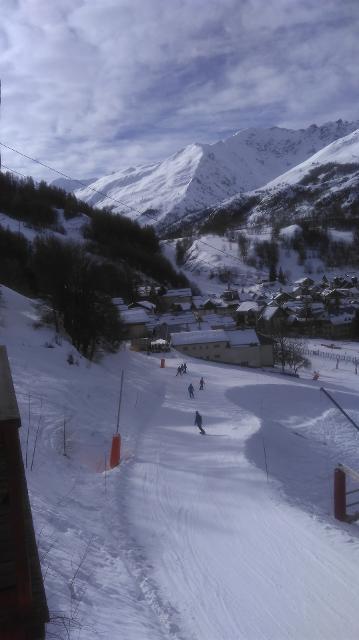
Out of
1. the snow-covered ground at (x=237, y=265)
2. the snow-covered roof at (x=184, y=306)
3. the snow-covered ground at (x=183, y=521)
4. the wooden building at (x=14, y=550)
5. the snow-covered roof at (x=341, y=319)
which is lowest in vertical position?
the snow-covered ground at (x=183, y=521)

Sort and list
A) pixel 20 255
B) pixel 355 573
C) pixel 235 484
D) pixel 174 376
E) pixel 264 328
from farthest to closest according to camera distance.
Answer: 1. pixel 264 328
2. pixel 20 255
3. pixel 174 376
4. pixel 235 484
5. pixel 355 573

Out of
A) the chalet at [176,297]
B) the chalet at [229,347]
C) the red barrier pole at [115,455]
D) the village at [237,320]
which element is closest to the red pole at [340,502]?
the red barrier pole at [115,455]

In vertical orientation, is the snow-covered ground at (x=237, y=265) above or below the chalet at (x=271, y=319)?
above

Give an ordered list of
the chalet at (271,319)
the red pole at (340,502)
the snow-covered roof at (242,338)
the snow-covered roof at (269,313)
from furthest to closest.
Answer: the snow-covered roof at (269,313) < the chalet at (271,319) < the snow-covered roof at (242,338) < the red pole at (340,502)

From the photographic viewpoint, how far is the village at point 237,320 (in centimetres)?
3862

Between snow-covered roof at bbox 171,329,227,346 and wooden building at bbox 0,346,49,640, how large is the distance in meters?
34.2

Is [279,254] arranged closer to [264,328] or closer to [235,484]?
[264,328]

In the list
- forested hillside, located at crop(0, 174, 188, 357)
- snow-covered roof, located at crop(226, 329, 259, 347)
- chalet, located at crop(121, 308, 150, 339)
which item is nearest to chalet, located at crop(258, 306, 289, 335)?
forested hillside, located at crop(0, 174, 188, 357)

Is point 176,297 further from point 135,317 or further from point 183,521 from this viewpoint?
point 183,521

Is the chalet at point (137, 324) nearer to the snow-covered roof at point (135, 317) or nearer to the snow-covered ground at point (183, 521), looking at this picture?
the snow-covered roof at point (135, 317)

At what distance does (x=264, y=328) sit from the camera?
207 feet

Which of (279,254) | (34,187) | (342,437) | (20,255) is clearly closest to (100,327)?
(342,437)

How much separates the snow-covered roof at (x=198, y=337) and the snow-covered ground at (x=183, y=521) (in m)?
21.4

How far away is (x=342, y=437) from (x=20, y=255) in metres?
37.8
